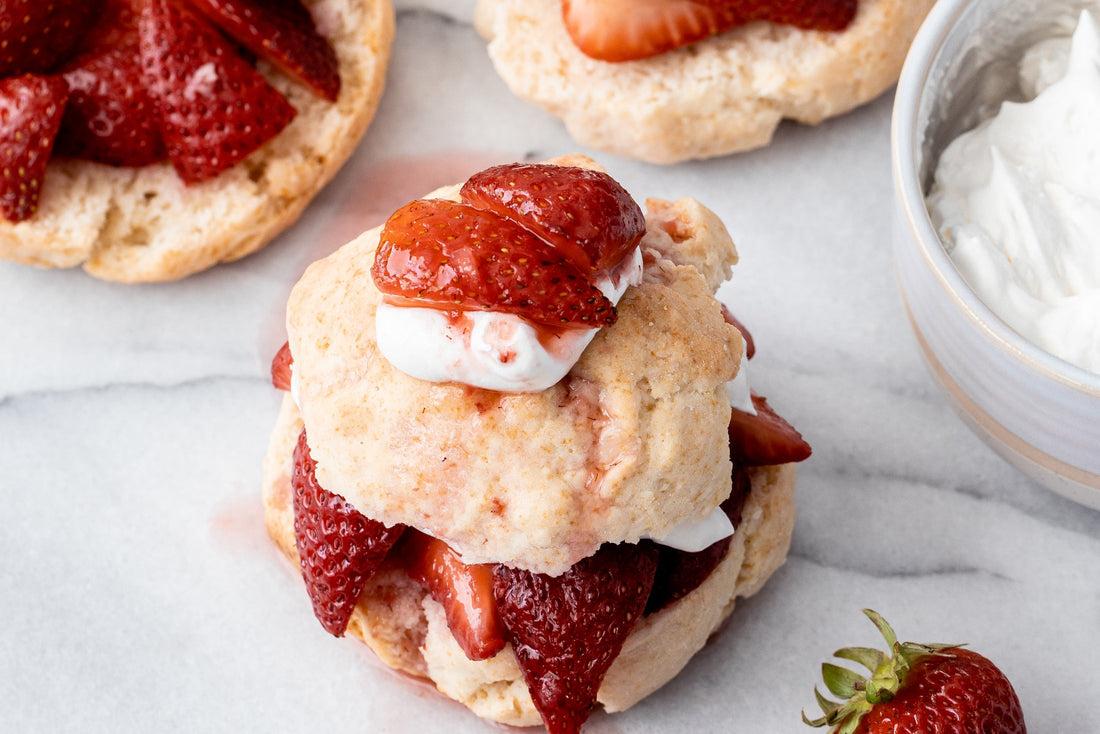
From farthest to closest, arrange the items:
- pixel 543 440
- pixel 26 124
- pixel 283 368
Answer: pixel 26 124, pixel 283 368, pixel 543 440

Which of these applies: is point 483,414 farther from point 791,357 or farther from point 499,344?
point 791,357

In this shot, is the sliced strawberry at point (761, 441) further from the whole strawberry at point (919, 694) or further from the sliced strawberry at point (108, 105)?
the sliced strawberry at point (108, 105)

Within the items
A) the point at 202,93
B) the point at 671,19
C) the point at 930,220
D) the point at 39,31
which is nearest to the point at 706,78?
the point at 671,19

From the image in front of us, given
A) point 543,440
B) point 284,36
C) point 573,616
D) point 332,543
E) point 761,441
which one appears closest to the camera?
point 543,440

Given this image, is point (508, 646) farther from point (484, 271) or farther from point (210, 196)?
point (210, 196)

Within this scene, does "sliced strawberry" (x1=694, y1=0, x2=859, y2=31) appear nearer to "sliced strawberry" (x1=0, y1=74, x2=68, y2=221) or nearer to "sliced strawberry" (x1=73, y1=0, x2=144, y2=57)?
"sliced strawberry" (x1=73, y1=0, x2=144, y2=57)

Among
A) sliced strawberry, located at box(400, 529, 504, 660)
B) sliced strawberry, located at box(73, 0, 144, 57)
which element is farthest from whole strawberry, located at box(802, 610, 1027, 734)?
sliced strawberry, located at box(73, 0, 144, 57)
